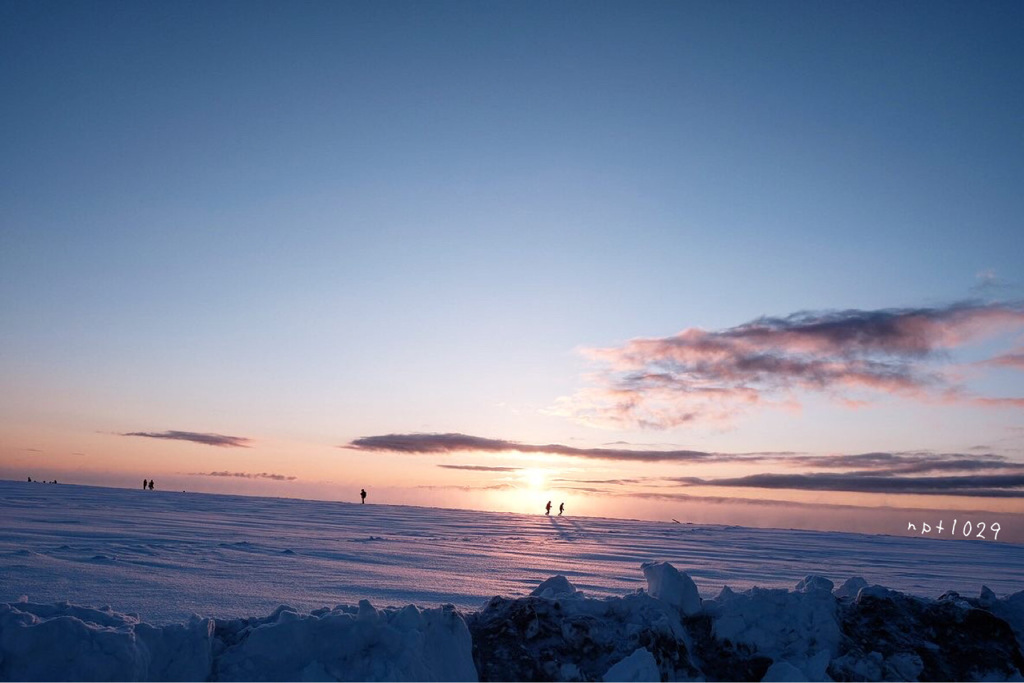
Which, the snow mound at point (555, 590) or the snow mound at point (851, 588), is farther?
the snow mound at point (851, 588)

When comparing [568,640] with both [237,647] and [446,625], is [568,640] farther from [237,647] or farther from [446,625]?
[237,647]

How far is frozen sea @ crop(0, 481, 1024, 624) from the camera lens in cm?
800

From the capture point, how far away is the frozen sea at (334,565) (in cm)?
800

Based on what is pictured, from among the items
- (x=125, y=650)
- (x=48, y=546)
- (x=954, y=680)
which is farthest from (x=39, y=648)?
(x=48, y=546)

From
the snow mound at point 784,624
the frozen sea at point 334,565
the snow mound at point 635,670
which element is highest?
the snow mound at point 784,624

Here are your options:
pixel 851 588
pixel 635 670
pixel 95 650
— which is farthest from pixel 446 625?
pixel 851 588

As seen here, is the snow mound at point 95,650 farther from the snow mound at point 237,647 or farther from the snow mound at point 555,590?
the snow mound at point 555,590

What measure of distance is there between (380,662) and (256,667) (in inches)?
35.1

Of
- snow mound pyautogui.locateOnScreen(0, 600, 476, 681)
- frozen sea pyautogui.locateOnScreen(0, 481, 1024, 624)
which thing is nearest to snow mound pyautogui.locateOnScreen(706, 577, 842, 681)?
snow mound pyautogui.locateOnScreen(0, 600, 476, 681)

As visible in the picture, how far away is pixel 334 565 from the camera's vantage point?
37.6ft

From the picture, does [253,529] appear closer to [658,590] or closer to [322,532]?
[322,532]

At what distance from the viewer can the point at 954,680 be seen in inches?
240

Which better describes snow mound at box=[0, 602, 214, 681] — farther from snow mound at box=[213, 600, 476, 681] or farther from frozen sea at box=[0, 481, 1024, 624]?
frozen sea at box=[0, 481, 1024, 624]

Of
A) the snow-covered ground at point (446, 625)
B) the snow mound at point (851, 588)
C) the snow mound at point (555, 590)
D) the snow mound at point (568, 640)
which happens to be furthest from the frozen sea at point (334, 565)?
the snow mound at point (851, 588)
